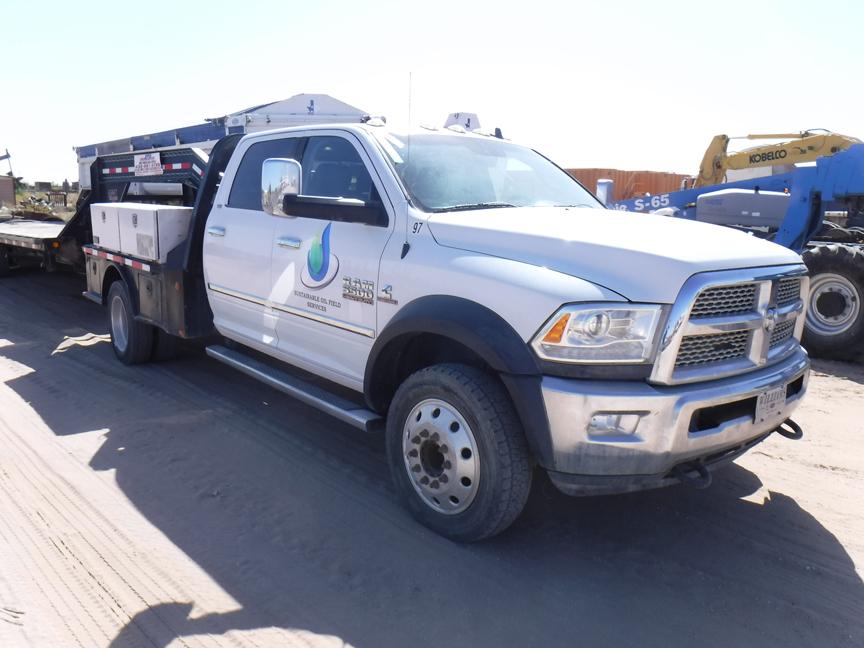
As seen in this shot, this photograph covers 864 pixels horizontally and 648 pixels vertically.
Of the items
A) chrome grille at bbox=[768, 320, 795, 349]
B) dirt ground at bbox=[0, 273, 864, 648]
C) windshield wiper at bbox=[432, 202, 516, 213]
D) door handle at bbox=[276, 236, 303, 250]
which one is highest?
windshield wiper at bbox=[432, 202, 516, 213]

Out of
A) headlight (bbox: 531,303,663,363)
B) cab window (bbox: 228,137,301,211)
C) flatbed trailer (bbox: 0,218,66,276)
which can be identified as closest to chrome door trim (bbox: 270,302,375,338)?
cab window (bbox: 228,137,301,211)

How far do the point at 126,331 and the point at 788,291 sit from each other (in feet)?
18.6

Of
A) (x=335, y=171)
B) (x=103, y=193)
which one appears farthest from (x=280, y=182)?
(x=103, y=193)

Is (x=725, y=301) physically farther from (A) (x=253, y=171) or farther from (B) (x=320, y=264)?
(A) (x=253, y=171)

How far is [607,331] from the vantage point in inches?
113

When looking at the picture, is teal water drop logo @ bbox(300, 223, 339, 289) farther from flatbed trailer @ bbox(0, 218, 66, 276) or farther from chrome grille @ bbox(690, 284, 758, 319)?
flatbed trailer @ bbox(0, 218, 66, 276)

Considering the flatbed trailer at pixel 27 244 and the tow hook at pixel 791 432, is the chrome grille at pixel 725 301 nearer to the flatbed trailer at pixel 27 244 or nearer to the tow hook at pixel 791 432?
the tow hook at pixel 791 432

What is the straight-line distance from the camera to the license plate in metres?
3.19

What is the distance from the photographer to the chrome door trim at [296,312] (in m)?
3.93

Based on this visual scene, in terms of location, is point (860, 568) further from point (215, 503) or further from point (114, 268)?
point (114, 268)

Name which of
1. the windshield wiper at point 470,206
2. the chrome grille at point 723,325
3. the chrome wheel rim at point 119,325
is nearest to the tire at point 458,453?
the chrome grille at point 723,325

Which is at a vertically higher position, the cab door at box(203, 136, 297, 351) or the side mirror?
the side mirror

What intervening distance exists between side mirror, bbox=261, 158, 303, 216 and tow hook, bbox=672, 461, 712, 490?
2454mm

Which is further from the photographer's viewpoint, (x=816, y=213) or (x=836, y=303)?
(x=816, y=213)
